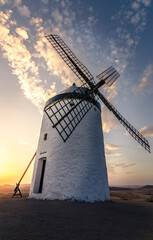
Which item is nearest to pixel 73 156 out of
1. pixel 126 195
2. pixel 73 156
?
pixel 73 156

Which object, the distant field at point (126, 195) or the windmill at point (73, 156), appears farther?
the distant field at point (126, 195)

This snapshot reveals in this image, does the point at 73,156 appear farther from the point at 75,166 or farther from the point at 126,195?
the point at 126,195

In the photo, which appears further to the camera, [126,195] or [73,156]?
[126,195]

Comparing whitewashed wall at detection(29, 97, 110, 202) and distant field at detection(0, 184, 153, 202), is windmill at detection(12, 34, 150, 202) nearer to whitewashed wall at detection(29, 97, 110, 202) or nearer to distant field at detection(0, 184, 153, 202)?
whitewashed wall at detection(29, 97, 110, 202)

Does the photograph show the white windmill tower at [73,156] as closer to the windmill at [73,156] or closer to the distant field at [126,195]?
the windmill at [73,156]

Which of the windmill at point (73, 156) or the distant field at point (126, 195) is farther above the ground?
the windmill at point (73, 156)

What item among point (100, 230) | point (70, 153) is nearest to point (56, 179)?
point (70, 153)

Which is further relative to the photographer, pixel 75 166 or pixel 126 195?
pixel 126 195

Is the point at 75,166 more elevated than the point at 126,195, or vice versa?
the point at 75,166

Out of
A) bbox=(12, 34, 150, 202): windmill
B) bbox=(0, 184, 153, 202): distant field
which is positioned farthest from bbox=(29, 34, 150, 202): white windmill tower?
bbox=(0, 184, 153, 202): distant field

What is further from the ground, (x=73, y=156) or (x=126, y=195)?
(x=73, y=156)

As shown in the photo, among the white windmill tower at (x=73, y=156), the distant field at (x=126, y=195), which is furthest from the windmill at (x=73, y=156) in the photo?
the distant field at (x=126, y=195)

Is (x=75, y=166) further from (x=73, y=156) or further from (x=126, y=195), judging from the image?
(x=126, y=195)

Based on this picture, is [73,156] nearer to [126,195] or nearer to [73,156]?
[73,156]
